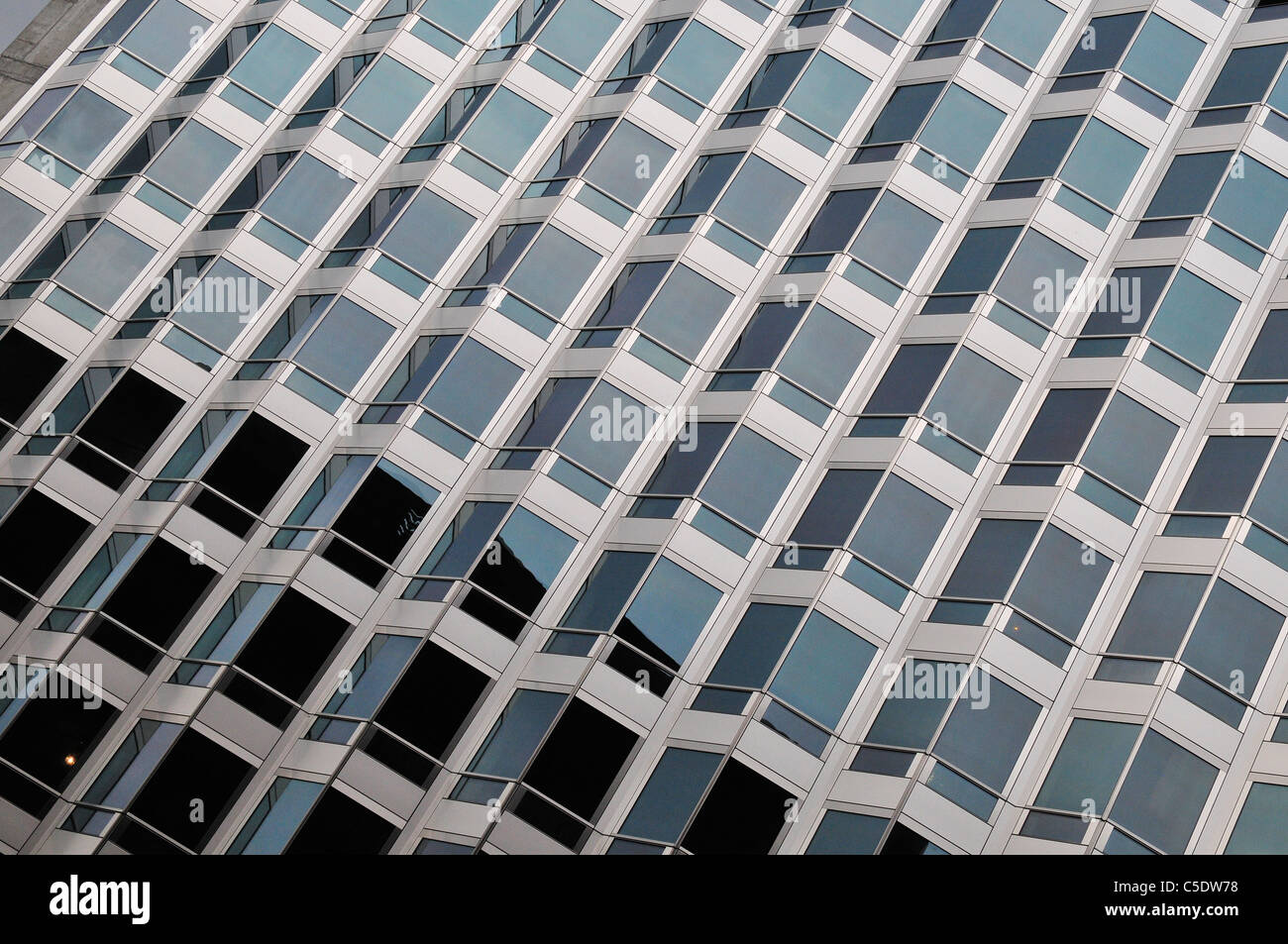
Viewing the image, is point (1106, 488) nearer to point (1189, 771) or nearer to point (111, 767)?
point (1189, 771)

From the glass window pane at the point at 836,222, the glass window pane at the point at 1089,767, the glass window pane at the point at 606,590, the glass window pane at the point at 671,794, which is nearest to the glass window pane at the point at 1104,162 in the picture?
the glass window pane at the point at 836,222

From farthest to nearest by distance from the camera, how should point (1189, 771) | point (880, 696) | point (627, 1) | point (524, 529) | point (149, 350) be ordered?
1. point (627, 1)
2. point (149, 350)
3. point (524, 529)
4. point (880, 696)
5. point (1189, 771)

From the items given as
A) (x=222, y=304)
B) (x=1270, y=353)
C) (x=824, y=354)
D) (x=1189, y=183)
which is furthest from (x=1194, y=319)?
(x=222, y=304)

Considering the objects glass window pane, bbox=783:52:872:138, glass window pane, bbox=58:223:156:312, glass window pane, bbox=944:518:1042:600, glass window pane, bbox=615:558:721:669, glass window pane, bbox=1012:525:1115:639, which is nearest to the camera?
glass window pane, bbox=1012:525:1115:639

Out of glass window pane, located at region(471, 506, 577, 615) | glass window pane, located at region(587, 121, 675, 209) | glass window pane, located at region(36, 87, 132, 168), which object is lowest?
glass window pane, located at region(471, 506, 577, 615)

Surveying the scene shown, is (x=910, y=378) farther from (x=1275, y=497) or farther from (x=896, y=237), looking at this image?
(x=1275, y=497)

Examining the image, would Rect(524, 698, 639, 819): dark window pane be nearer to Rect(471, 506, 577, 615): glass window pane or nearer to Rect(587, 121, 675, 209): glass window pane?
Rect(471, 506, 577, 615): glass window pane

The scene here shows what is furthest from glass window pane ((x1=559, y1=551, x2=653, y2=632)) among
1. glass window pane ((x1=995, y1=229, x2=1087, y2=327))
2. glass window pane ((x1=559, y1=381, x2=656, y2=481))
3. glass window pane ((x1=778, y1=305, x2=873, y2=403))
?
glass window pane ((x1=995, y1=229, x2=1087, y2=327))

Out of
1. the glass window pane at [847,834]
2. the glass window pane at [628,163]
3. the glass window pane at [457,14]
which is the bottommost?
the glass window pane at [847,834]

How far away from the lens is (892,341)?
31.3m

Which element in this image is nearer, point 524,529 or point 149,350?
point 524,529

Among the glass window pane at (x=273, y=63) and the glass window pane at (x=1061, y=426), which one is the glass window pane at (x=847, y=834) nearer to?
the glass window pane at (x=1061, y=426)
